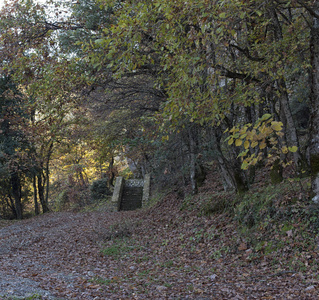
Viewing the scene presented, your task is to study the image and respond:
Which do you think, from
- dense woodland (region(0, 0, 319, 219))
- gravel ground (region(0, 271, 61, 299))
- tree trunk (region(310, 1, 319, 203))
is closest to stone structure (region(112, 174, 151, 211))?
dense woodland (region(0, 0, 319, 219))

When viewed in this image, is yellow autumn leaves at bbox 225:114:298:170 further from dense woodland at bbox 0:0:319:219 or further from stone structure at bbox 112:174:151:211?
stone structure at bbox 112:174:151:211

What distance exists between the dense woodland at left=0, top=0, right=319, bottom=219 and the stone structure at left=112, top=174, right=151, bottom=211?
158 inches

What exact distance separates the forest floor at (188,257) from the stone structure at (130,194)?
7.55m

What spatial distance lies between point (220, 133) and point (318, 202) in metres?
4.23

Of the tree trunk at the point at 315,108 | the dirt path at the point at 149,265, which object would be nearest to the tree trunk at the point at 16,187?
the dirt path at the point at 149,265

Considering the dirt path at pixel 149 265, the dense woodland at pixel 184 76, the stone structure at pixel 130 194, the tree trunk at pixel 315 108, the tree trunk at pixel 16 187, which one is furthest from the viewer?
the tree trunk at pixel 16 187

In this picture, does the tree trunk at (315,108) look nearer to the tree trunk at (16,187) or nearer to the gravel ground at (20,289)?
the gravel ground at (20,289)

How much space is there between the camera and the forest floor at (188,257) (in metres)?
5.05

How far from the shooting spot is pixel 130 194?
20.9 meters

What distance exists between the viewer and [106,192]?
80.4 feet

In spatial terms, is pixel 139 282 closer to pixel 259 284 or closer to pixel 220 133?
pixel 259 284

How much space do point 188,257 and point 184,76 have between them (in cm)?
443

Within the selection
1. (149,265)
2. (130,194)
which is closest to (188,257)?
(149,265)

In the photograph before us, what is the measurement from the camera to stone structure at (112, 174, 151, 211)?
747 inches
